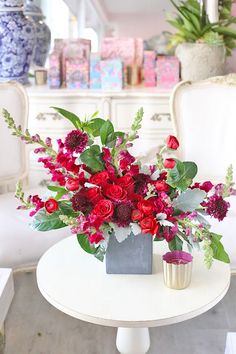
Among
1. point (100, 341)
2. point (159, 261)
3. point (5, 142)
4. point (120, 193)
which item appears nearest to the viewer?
point (120, 193)

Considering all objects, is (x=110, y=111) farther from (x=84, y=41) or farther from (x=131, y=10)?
(x=131, y=10)

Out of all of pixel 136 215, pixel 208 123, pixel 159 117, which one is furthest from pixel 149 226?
pixel 159 117

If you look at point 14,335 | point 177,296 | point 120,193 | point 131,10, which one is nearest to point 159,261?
point 177,296

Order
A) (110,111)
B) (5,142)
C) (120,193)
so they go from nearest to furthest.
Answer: (120,193) < (5,142) < (110,111)

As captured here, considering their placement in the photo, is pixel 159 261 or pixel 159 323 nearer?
pixel 159 323

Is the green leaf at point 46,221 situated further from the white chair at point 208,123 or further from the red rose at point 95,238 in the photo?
the white chair at point 208,123

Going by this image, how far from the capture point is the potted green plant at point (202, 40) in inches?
106

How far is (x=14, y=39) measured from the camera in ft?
8.93

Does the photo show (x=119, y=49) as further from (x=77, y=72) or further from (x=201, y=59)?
(x=201, y=59)

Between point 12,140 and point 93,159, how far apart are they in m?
1.17

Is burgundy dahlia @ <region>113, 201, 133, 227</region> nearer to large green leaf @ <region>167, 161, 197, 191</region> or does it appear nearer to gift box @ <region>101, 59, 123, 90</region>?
large green leaf @ <region>167, 161, 197, 191</region>

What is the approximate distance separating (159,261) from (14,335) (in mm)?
794

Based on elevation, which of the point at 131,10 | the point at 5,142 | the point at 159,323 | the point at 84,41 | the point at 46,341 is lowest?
the point at 46,341

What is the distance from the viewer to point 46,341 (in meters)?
1.91
